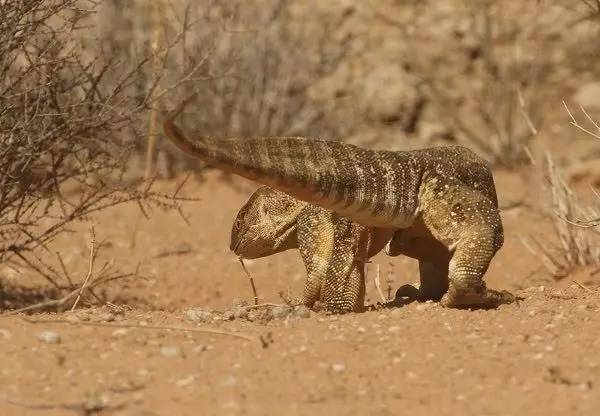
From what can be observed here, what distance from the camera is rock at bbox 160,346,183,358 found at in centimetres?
551

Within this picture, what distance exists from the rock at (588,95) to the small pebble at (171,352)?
13.0 meters

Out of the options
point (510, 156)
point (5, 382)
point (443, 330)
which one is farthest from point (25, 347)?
point (510, 156)

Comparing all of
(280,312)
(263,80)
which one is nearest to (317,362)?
(280,312)

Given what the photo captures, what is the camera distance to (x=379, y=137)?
17.3 m

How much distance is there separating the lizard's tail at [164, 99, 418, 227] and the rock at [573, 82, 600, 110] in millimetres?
11197

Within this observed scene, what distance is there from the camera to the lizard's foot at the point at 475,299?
22.3 ft

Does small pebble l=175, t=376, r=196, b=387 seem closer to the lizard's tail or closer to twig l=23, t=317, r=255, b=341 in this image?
twig l=23, t=317, r=255, b=341

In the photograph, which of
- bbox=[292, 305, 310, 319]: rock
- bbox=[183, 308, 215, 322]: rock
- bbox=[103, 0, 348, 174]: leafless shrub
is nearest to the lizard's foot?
bbox=[292, 305, 310, 319]: rock

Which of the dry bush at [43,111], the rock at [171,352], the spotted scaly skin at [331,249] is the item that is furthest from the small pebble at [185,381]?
the dry bush at [43,111]

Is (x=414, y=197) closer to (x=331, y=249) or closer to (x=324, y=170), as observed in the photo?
(x=331, y=249)

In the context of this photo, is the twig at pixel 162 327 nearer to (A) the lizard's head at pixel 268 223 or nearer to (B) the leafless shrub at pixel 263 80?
(A) the lizard's head at pixel 268 223

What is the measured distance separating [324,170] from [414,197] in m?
0.89

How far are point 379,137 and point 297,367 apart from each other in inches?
478

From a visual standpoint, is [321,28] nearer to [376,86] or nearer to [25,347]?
[376,86]
